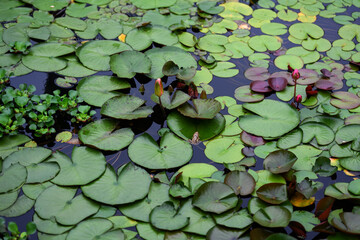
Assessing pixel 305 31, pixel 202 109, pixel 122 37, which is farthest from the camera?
pixel 305 31

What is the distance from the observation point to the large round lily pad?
9.04ft

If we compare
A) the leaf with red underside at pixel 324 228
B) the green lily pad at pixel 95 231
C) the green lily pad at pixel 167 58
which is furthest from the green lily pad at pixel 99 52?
the leaf with red underside at pixel 324 228

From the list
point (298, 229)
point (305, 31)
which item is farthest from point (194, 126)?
point (305, 31)

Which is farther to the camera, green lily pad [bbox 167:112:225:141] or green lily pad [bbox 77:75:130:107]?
green lily pad [bbox 77:75:130:107]

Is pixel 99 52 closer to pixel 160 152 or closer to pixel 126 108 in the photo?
pixel 126 108

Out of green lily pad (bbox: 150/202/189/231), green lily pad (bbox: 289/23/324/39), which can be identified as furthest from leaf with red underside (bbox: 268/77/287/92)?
green lily pad (bbox: 150/202/189/231)

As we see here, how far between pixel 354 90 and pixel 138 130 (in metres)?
1.82

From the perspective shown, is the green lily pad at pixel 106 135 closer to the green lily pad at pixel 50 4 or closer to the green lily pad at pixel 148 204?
the green lily pad at pixel 148 204

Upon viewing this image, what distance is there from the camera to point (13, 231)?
6.79ft

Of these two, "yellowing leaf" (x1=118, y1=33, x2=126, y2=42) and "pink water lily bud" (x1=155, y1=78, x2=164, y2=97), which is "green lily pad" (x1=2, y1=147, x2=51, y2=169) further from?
"yellowing leaf" (x1=118, y1=33, x2=126, y2=42)

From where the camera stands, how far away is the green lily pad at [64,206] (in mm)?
2197

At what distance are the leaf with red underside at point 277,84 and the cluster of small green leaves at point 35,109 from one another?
56.5 inches

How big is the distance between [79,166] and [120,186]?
32cm

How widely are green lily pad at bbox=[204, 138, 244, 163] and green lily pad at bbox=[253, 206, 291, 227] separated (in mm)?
478
